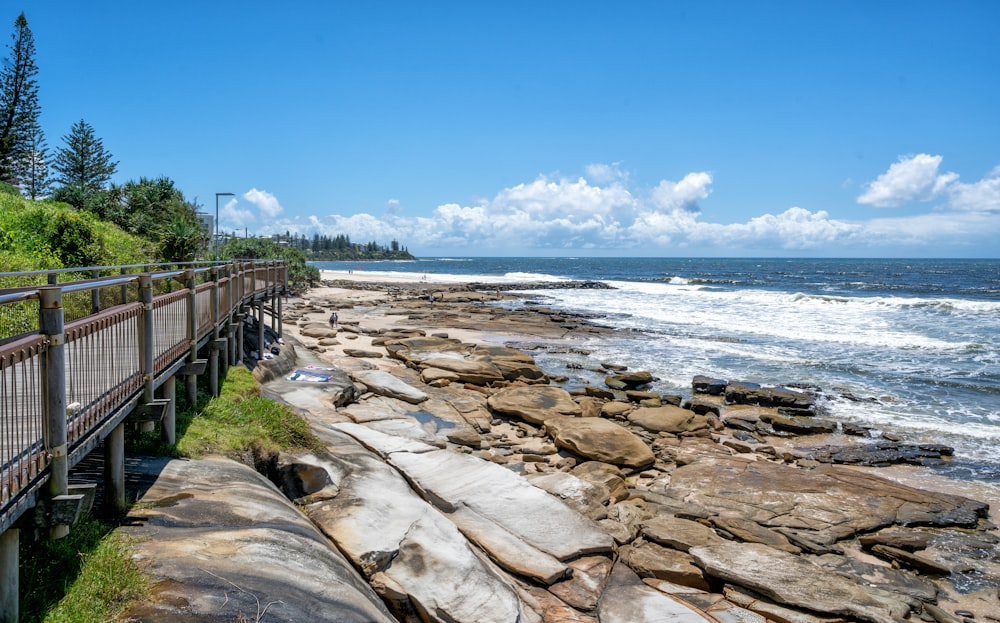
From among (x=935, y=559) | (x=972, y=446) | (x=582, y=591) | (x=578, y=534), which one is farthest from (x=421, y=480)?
(x=972, y=446)

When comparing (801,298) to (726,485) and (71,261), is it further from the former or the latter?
(71,261)

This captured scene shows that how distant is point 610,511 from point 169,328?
292 inches

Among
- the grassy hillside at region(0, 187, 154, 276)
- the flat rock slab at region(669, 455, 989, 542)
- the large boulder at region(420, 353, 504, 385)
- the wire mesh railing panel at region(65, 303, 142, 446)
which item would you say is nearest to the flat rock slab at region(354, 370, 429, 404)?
the large boulder at region(420, 353, 504, 385)

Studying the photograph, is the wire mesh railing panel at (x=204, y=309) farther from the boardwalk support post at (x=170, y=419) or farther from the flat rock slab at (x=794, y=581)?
the flat rock slab at (x=794, y=581)

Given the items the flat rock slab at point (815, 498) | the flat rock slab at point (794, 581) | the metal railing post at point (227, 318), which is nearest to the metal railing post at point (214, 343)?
the metal railing post at point (227, 318)

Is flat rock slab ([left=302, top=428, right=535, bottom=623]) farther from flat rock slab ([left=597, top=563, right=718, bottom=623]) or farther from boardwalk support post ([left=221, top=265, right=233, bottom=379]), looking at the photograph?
boardwalk support post ([left=221, top=265, right=233, bottom=379])

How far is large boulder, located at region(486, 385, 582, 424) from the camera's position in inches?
655

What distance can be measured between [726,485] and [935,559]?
3.50 m

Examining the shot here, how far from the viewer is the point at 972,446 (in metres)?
15.5

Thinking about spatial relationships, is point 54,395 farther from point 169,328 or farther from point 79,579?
point 169,328

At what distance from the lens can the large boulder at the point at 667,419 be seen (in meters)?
16.4

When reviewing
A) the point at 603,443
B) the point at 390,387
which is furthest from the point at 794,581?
the point at 390,387

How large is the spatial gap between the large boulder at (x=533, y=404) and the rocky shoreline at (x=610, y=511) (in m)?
0.07

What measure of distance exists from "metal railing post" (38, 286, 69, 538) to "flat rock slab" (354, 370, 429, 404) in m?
12.9
